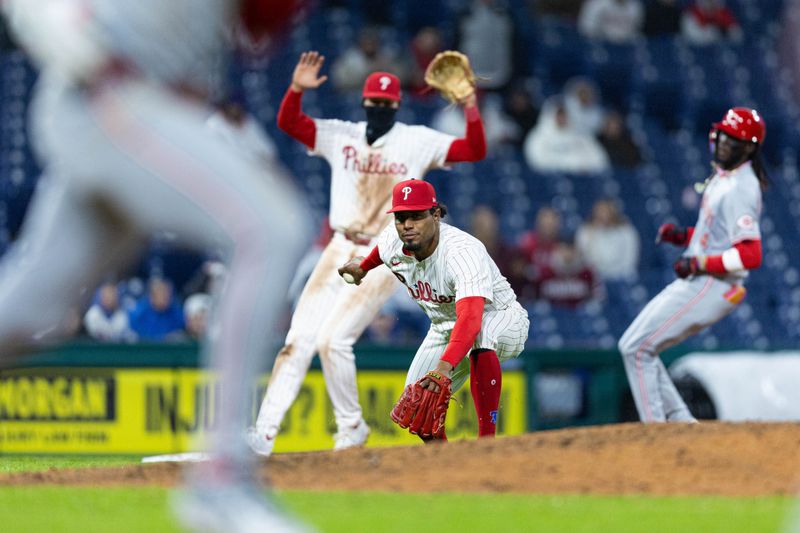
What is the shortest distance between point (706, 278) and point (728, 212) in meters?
0.44

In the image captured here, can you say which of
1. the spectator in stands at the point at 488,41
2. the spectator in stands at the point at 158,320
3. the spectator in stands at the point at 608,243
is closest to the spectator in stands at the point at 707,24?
the spectator in stands at the point at 488,41

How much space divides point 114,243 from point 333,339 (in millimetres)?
4158

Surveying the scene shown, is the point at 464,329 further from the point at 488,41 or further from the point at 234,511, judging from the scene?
the point at 488,41

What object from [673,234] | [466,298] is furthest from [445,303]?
[673,234]

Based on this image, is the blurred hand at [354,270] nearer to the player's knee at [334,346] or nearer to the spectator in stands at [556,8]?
the player's knee at [334,346]

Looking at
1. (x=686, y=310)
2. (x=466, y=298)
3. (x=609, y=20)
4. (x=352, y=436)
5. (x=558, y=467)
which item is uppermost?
(x=609, y=20)

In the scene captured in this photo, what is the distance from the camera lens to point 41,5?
3779 mm

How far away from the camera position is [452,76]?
27.3 ft

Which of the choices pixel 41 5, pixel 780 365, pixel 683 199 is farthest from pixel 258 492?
pixel 683 199

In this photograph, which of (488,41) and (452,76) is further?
(488,41)

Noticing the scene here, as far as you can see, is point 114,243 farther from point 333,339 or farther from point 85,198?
point 333,339

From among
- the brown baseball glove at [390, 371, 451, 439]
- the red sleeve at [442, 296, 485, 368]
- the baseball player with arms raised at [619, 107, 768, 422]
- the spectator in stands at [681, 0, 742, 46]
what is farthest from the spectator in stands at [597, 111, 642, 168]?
the brown baseball glove at [390, 371, 451, 439]

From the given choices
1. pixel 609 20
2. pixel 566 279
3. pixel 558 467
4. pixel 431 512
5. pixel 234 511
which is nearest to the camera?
pixel 234 511

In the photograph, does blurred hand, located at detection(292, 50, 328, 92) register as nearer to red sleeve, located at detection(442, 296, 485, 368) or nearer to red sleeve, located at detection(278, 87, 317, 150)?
red sleeve, located at detection(278, 87, 317, 150)
